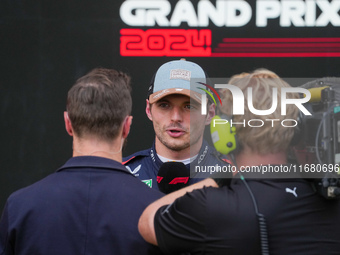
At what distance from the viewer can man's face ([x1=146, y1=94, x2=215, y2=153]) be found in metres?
2.21

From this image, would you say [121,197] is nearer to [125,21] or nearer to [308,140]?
[308,140]

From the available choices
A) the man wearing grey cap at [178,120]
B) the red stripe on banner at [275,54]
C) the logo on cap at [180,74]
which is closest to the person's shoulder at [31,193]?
the man wearing grey cap at [178,120]

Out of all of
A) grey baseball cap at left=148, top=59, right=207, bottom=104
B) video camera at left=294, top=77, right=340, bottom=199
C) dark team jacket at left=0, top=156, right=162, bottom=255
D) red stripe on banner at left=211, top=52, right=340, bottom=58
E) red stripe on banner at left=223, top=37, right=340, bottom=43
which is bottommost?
dark team jacket at left=0, top=156, right=162, bottom=255

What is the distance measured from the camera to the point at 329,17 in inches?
136

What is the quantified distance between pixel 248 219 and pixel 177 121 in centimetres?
98

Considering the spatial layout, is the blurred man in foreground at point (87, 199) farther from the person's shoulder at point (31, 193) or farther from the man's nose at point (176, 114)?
the man's nose at point (176, 114)

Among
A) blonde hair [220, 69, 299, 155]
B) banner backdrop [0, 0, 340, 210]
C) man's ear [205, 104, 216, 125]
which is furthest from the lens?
banner backdrop [0, 0, 340, 210]

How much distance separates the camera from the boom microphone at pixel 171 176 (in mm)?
2025

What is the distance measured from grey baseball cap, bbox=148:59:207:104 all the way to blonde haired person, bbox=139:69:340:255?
0.87 m

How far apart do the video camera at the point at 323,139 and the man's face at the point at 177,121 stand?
0.80 m

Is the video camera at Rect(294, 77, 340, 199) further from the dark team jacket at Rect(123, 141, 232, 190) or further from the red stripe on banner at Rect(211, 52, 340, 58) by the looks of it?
the red stripe on banner at Rect(211, 52, 340, 58)

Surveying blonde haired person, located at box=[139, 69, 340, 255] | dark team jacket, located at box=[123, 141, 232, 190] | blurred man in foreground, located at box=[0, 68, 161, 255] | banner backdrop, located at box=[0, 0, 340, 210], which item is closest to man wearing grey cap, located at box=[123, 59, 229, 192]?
dark team jacket, located at box=[123, 141, 232, 190]

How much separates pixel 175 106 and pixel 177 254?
1010mm

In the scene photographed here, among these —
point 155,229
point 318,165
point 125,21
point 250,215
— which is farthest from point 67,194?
point 125,21
